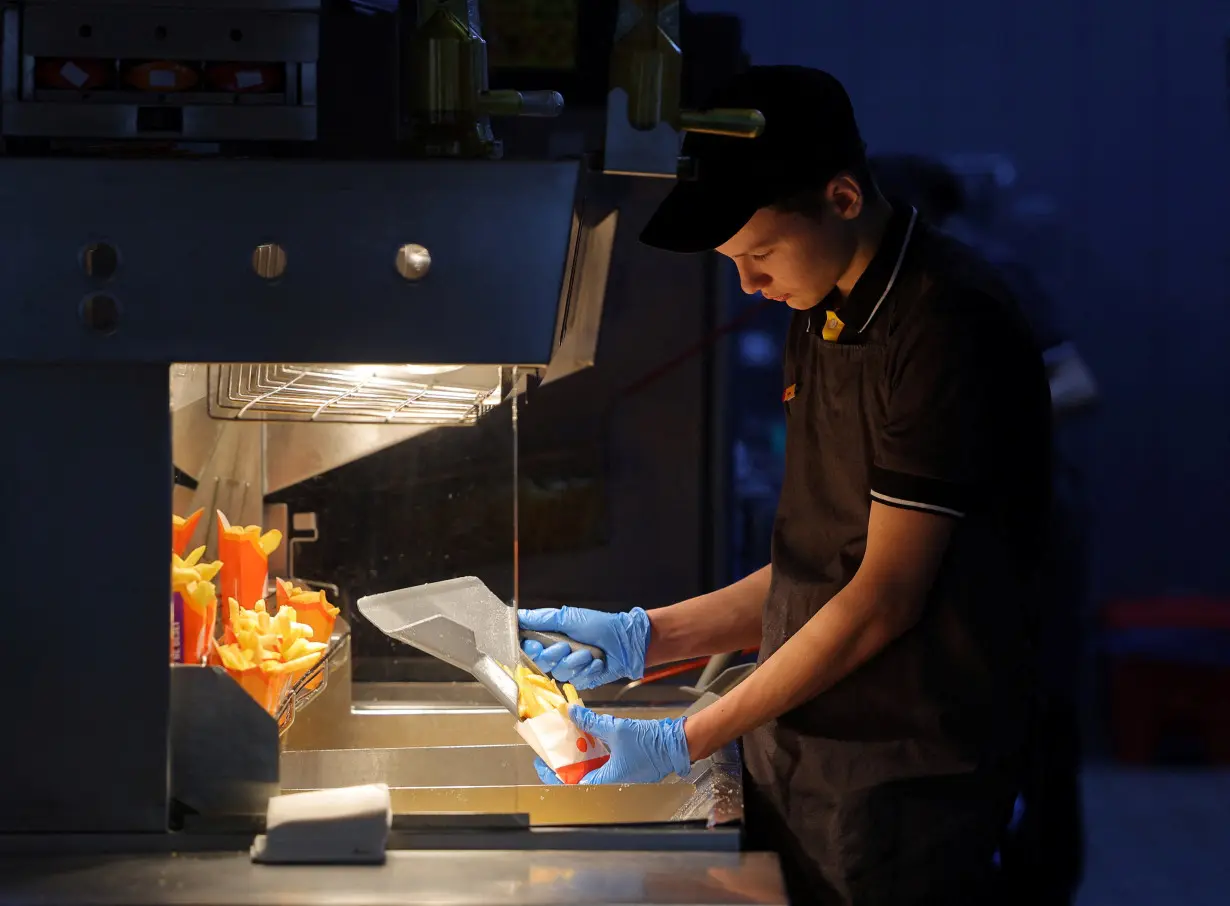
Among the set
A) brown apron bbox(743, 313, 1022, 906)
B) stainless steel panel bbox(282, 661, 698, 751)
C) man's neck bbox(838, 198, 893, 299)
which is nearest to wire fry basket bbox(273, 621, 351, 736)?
stainless steel panel bbox(282, 661, 698, 751)

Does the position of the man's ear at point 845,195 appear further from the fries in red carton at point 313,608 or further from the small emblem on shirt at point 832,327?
the fries in red carton at point 313,608

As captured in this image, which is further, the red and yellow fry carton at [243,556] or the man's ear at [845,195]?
the man's ear at [845,195]

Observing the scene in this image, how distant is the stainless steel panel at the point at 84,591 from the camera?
1.18 m

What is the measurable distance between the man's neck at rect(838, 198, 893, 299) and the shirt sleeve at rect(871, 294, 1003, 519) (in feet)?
0.46

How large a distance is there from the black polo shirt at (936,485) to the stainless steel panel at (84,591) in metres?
0.72

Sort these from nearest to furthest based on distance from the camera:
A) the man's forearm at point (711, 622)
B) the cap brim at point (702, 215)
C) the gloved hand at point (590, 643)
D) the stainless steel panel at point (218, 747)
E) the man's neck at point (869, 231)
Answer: the stainless steel panel at point (218, 747)
the cap brim at point (702, 215)
the man's neck at point (869, 231)
the gloved hand at point (590, 643)
the man's forearm at point (711, 622)

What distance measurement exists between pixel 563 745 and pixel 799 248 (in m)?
0.64

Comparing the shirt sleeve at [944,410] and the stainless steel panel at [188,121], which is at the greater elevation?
the stainless steel panel at [188,121]

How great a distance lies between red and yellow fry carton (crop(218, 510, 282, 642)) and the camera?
137 centimetres

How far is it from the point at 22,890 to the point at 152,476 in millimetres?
377

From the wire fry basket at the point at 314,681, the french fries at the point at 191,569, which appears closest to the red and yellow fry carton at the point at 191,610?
the french fries at the point at 191,569

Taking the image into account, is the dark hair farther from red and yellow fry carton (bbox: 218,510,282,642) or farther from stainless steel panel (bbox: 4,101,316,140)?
red and yellow fry carton (bbox: 218,510,282,642)

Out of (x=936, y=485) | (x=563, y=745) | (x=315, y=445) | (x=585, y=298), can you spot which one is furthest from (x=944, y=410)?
(x=315, y=445)

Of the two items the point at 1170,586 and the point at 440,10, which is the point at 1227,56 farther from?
the point at 440,10
